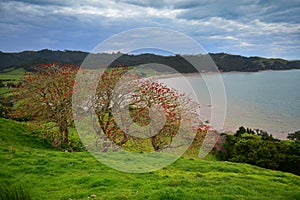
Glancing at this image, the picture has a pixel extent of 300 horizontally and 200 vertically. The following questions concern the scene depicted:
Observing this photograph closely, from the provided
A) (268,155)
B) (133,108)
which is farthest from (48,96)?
(268,155)

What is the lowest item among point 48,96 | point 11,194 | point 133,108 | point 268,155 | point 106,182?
point 268,155

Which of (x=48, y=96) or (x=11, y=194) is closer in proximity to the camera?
(x=11, y=194)

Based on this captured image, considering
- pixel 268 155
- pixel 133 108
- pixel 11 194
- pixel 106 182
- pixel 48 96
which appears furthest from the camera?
pixel 268 155

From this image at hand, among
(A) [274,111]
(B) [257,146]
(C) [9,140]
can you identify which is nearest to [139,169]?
(C) [9,140]

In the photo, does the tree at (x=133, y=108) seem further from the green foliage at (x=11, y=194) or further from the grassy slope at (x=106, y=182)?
the green foliage at (x=11, y=194)

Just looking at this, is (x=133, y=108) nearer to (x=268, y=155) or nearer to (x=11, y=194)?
(x=11, y=194)

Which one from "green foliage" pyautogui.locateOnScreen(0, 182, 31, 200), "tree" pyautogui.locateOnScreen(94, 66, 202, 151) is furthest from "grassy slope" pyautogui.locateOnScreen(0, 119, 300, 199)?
"green foliage" pyautogui.locateOnScreen(0, 182, 31, 200)

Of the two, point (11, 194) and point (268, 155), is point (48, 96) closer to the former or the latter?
point (11, 194)

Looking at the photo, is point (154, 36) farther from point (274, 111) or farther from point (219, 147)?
point (274, 111)

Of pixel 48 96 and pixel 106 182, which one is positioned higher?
pixel 48 96

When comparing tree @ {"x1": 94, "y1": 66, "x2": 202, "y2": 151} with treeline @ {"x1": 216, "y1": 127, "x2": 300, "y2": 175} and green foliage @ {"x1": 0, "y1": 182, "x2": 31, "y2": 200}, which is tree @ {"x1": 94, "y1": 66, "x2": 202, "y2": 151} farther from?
treeline @ {"x1": 216, "y1": 127, "x2": 300, "y2": 175}

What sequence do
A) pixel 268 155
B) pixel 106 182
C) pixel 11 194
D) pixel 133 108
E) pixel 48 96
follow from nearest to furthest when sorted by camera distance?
1. pixel 11 194
2. pixel 106 182
3. pixel 133 108
4. pixel 48 96
5. pixel 268 155

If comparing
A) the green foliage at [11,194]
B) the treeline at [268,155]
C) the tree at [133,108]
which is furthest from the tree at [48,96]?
the treeline at [268,155]

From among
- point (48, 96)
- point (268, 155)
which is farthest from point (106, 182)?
point (268, 155)
